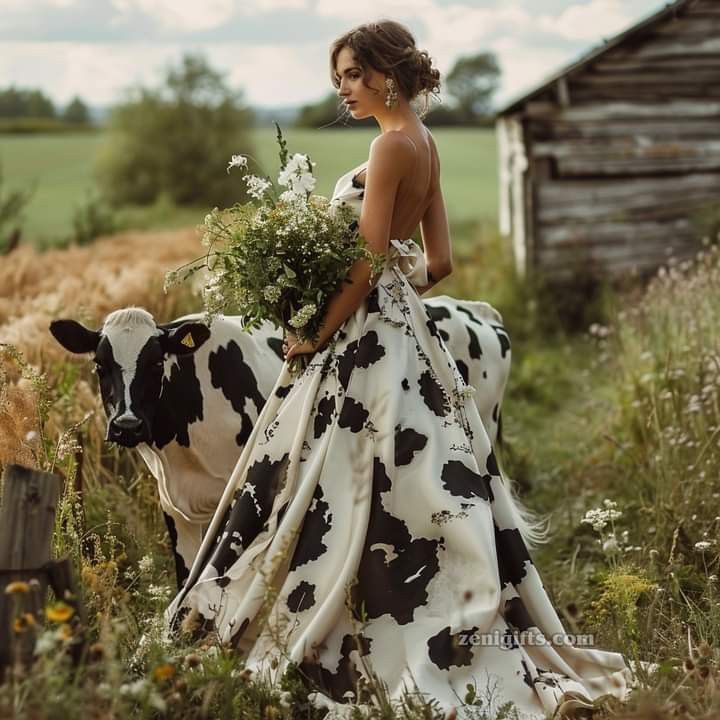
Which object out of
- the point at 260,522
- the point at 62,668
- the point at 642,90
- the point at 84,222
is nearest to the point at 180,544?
the point at 260,522

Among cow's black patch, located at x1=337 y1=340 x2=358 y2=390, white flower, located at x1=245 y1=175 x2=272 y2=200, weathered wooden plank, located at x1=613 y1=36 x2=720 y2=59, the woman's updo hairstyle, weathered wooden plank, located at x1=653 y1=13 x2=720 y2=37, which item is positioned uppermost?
weathered wooden plank, located at x1=653 y1=13 x2=720 y2=37

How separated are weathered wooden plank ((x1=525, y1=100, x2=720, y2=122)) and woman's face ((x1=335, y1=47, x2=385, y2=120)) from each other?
341 inches

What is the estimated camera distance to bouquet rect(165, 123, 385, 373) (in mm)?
3971

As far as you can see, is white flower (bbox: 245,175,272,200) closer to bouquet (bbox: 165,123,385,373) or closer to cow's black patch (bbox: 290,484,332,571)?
bouquet (bbox: 165,123,385,373)

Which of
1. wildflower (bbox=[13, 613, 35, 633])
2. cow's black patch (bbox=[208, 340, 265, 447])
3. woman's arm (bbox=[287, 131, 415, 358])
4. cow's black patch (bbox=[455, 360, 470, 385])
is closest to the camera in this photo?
wildflower (bbox=[13, 613, 35, 633])

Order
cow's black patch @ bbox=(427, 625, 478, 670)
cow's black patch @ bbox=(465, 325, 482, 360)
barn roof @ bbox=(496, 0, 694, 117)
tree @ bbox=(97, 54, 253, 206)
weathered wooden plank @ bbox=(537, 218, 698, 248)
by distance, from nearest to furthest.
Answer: cow's black patch @ bbox=(427, 625, 478, 670)
cow's black patch @ bbox=(465, 325, 482, 360)
barn roof @ bbox=(496, 0, 694, 117)
weathered wooden plank @ bbox=(537, 218, 698, 248)
tree @ bbox=(97, 54, 253, 206)

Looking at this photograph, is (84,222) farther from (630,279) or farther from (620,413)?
(620,413)

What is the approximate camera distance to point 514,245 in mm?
13219

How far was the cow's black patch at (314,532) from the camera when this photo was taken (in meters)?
3.95

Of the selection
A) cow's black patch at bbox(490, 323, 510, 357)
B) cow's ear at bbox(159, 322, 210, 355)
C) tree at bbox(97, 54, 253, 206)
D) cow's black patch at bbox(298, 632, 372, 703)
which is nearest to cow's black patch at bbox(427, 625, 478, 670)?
cow's black patch at bbox(298, 632, 372, 703)

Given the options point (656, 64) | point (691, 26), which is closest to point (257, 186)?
point (656, 64)

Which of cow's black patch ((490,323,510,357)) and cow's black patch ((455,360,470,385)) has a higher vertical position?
cow's black patch ((490,323,510,357))

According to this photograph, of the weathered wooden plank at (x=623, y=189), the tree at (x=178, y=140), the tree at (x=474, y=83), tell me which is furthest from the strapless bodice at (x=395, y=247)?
the tree at (x=474, y=83)

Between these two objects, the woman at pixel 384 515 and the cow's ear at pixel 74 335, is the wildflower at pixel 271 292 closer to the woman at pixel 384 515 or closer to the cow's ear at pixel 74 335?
the woman at pixel 384 515
